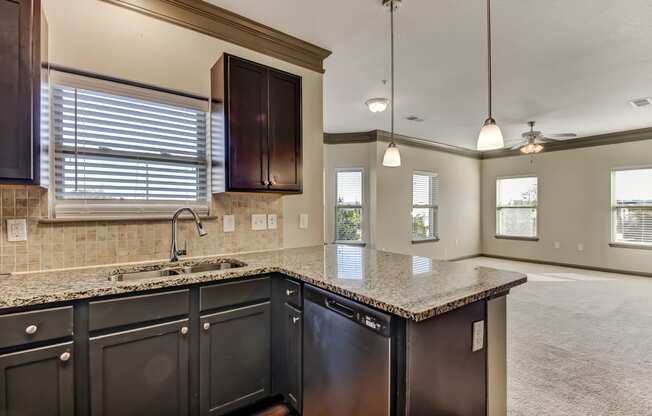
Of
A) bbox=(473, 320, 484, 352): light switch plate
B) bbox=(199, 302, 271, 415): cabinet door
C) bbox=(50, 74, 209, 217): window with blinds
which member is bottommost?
bbox=(199, 302, 271, 415): cabinet door

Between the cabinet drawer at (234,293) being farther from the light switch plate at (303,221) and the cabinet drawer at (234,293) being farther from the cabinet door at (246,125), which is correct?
the light switch plate at (303,221)

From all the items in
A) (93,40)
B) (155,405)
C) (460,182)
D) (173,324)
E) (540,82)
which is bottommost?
(155,405)

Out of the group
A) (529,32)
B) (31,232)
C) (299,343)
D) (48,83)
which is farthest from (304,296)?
(529,32)

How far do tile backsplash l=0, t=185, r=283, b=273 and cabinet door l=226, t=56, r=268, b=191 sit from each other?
0.30 m

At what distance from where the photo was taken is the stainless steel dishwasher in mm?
1328

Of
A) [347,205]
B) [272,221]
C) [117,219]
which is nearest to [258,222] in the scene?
[272,221]

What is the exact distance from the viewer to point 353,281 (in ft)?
5.26

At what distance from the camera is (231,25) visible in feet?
8.21

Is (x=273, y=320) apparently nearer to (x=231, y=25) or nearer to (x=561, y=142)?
(x=231, y=25)

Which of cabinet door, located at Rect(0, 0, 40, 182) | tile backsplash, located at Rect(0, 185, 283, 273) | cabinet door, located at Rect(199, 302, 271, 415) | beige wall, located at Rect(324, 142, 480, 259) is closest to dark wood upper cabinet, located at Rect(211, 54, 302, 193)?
tile backsplash, located at Rect(0, 185, 283, 273)

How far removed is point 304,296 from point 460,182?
6747mm

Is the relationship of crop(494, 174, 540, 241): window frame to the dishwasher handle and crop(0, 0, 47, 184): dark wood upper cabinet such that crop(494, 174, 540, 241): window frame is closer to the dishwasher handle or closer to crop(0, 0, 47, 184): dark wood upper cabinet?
the dishwasher handle

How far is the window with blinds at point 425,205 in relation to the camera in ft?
22.1

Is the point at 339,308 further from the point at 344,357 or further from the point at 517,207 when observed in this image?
the point at 517,207
